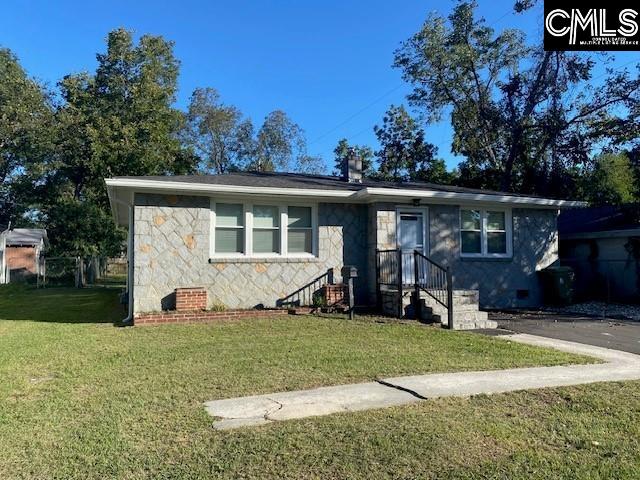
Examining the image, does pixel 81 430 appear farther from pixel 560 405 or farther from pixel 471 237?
pixel 471 237

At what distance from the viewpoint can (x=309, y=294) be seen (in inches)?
478

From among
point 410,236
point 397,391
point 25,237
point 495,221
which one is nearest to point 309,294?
point 410,236

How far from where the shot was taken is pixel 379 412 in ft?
15.2

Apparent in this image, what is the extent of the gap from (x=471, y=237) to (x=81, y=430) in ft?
37.8

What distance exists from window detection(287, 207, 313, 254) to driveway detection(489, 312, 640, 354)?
4800 millimetres

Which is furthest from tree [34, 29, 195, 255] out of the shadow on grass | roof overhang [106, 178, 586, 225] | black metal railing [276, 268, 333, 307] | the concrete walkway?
the concrete walkway

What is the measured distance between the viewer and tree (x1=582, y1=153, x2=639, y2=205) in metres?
22.2

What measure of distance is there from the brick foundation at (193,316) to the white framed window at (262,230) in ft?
4.48

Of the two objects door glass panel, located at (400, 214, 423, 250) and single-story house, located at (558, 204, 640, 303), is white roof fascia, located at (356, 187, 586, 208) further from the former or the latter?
single-story house, located at (558, 204, 640, 303)

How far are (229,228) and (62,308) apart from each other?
579cm

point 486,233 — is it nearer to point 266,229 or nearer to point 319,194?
point 319,194

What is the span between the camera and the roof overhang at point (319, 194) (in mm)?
10664

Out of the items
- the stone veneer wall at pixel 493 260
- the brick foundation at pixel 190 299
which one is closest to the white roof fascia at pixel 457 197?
the stone veneer wall at pixel 493 260

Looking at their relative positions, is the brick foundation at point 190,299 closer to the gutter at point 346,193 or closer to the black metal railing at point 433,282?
the gutter at point 346,193
